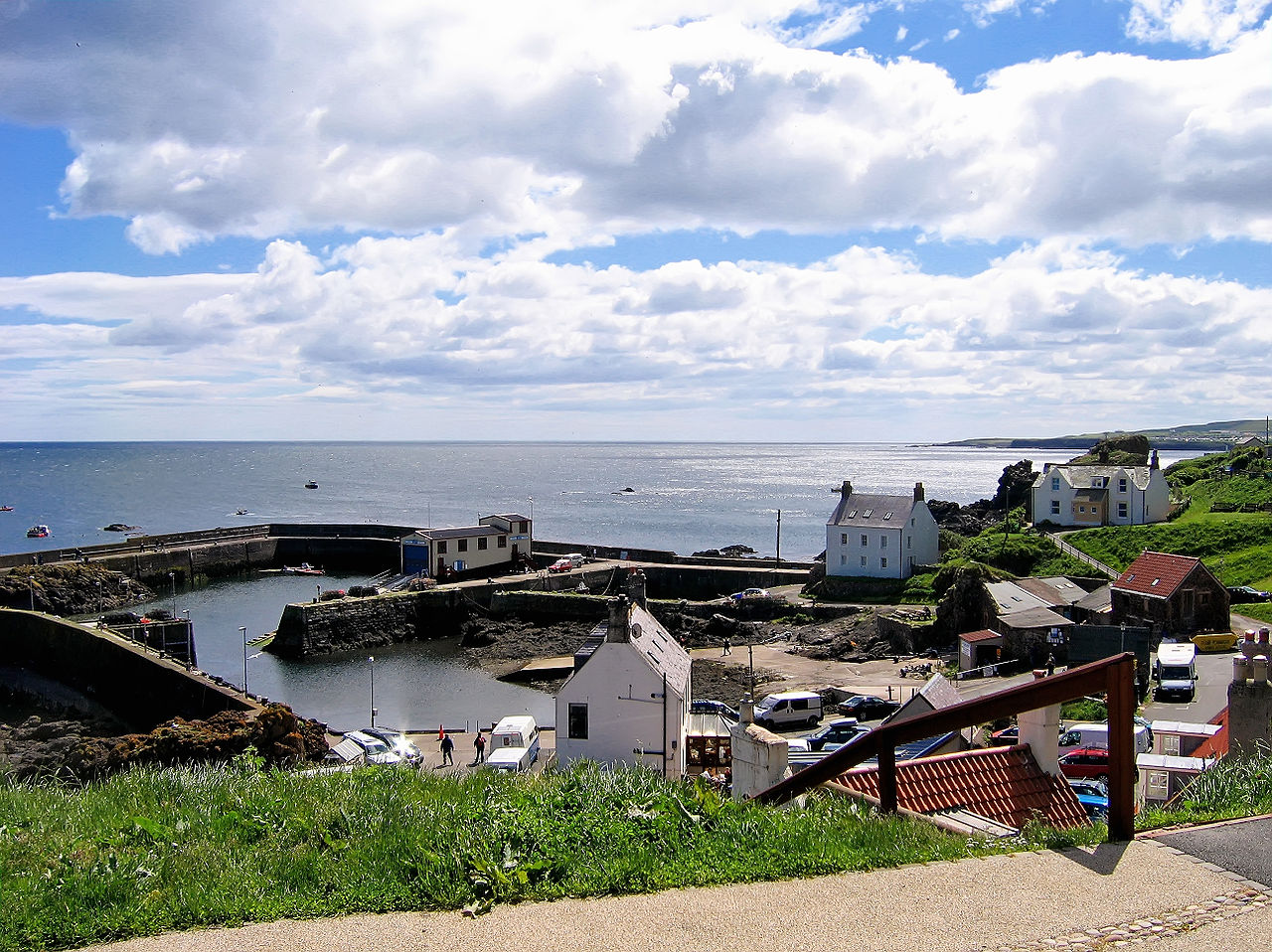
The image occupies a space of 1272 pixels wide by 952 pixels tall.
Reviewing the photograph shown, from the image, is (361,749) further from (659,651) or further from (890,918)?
(890,918)

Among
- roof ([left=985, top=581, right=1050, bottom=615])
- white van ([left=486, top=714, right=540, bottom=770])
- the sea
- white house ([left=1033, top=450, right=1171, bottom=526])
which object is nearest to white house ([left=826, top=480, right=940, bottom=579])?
the sea

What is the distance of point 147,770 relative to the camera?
440 inches

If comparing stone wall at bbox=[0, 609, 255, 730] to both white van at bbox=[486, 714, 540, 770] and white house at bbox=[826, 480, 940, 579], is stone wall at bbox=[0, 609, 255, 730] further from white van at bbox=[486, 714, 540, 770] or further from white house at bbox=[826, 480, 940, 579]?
white house at bbox=[826, 480, 940, 579]

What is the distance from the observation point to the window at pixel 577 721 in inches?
882

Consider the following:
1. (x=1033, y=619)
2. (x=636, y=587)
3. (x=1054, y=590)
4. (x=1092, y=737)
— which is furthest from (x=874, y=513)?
(x=1092, y=737)

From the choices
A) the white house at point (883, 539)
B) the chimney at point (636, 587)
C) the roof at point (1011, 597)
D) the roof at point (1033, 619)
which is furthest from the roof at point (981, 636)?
the white house at point (883, 539)

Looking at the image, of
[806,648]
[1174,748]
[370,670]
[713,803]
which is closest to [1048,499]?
[806,648]

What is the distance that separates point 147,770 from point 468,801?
4513 mm

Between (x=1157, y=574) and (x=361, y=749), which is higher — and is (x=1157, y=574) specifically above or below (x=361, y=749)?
above

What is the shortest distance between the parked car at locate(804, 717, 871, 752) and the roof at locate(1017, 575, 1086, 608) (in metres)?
16.1

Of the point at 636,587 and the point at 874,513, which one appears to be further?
the point at 874,513

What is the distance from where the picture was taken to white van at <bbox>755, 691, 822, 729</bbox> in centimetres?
3159

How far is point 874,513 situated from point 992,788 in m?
50.2

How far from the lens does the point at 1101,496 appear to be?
68562 millimetres
